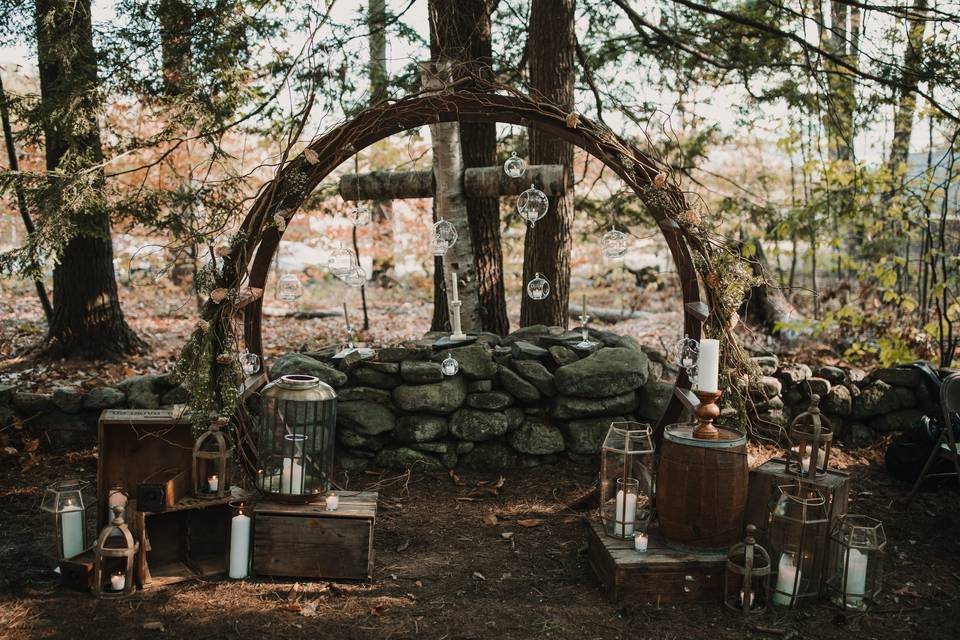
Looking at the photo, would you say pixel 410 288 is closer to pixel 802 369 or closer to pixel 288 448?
pixel 802 369

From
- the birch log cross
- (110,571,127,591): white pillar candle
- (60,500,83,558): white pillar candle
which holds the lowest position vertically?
(110,571,127,591): white pillar candle

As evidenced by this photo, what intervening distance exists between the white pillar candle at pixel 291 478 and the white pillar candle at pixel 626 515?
59.3 inches

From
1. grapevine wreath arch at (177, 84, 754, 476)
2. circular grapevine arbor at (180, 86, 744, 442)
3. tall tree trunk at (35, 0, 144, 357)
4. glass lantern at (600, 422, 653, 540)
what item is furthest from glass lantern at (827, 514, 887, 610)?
tall tree trunk at (35, 0, 144, 357)

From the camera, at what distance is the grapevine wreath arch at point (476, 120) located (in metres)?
3.81

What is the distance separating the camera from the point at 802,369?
544 cm

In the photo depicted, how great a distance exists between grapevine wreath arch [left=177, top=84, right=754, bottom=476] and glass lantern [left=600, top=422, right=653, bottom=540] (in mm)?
726

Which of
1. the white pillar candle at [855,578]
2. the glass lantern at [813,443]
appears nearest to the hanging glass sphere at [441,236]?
the glass lantern at [813,443]

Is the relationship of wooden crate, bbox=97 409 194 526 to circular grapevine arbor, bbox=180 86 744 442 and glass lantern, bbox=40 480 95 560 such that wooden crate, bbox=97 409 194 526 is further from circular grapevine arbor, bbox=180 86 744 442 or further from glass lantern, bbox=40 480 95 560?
circular grapevine arbor, bbox=180 86 744 442

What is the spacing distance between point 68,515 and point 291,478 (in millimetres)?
1021

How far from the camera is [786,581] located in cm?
311

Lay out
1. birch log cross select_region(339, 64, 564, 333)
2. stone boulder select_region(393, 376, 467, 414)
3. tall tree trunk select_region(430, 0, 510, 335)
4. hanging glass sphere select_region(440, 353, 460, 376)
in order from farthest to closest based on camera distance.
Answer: tall tree trunk select_region(430, 0, 510, 335) < birch log cross select_region(339, 64, 564, 333) < stone boulder select_region(393, 376, 467, 414) < hanging glass sphere select_region(440, 353, 460, 376)

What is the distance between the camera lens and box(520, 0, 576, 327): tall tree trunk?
571 cm

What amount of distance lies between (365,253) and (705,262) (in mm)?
7896

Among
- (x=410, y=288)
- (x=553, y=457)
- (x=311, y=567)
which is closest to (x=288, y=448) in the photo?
(x=311, y=567)
